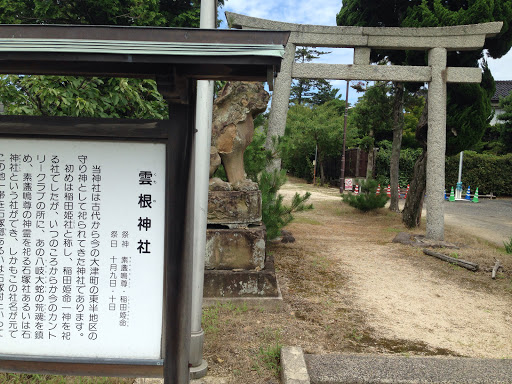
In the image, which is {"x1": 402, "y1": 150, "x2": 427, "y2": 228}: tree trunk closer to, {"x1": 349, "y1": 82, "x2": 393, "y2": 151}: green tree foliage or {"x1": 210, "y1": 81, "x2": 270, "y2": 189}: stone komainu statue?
{"x1": 349, "y1": 82, "x2": 393, "y2": 151}: green tree foliage

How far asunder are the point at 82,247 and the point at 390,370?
1.85 m

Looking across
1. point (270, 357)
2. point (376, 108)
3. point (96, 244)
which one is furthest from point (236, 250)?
point (376, 108)

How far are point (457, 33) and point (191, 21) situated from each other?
15.4 feet

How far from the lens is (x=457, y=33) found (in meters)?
6.79

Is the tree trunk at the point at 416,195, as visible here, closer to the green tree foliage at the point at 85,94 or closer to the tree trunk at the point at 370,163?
the green tree foliage at the point at 85,94

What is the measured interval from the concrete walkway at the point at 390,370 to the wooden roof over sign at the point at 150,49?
1.72 meters

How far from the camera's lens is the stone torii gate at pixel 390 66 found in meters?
6.84

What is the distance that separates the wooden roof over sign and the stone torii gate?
17.8ft

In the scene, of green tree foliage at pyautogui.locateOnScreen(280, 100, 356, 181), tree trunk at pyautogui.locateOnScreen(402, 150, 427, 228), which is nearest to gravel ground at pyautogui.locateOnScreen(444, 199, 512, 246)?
tree trunk at pyautogui.locateOnScreen(402, 150, 427, 228)

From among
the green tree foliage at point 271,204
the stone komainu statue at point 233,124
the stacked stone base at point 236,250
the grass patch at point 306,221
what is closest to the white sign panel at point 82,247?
the stacked stone base at point 236,250

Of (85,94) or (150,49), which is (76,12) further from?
(150,49)

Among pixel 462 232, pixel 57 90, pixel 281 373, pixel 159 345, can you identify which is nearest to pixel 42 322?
pixel 159 345

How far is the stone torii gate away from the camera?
684 cm

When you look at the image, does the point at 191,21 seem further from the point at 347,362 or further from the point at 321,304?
the point at 347,362
